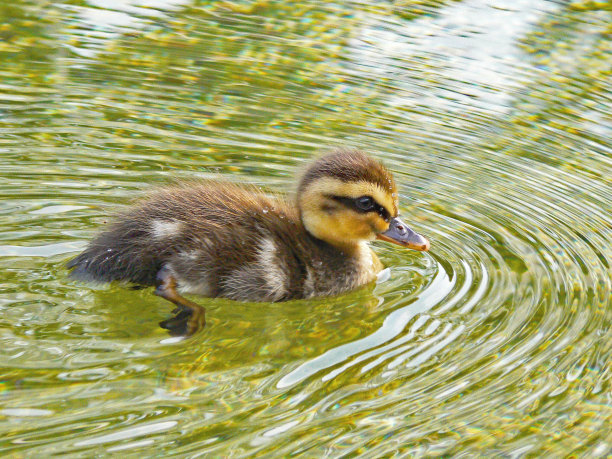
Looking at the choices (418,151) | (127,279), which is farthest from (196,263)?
(418,151)

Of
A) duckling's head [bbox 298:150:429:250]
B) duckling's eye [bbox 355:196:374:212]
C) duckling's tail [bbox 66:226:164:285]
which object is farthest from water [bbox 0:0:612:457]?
duckling's eye [bbox 355:196:374:212]

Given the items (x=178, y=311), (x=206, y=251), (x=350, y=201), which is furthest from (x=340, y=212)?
(x=178, y=311)

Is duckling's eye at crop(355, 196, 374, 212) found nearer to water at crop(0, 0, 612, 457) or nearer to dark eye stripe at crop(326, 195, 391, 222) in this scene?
dark eye stripe at crop(326, 195, 391, 222)

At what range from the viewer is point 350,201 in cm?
440

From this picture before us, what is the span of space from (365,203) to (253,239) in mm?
547

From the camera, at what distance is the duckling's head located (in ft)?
14.3

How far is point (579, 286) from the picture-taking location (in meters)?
4.37

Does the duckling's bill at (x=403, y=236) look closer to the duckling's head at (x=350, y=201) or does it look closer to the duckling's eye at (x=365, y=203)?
the duckling's head at (x=350, y=201)

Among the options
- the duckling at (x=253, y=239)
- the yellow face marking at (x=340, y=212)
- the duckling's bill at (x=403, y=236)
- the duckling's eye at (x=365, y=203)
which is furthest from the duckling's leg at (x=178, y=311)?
the duckling's bill at (x=403, y=236)

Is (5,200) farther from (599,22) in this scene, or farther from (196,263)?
(599,22)

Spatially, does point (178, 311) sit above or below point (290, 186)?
below

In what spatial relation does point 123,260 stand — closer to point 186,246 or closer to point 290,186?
point 186,246

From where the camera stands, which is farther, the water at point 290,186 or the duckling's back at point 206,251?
the duckling's back at point 206,251

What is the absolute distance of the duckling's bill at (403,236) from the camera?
175 inches
